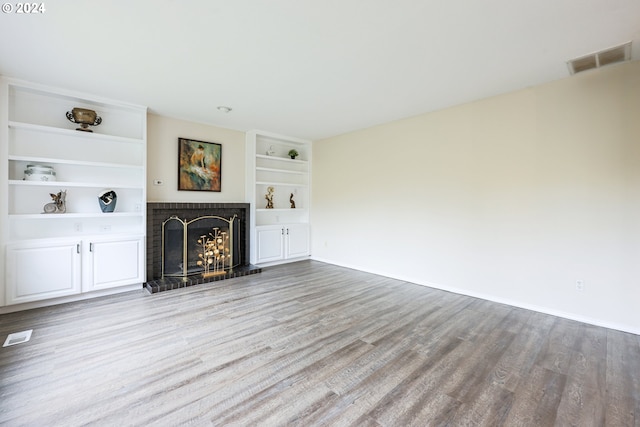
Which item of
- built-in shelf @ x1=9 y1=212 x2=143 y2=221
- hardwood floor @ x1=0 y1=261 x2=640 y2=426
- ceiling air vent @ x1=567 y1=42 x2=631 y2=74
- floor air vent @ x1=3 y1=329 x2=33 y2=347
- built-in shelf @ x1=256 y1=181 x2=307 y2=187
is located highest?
ceiling air vent @ x1=567 y1=42 x2=631 y2=74

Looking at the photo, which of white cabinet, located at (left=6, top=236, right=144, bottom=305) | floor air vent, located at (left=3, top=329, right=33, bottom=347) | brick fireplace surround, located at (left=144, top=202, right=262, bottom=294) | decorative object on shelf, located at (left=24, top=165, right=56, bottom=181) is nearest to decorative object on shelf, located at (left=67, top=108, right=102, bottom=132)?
decorative object on shelf, located at (left=24, top=165, right=56, bottom=181)

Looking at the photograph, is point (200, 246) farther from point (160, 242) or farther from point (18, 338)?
point (18, 338)

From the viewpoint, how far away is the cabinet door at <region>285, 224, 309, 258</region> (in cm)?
584

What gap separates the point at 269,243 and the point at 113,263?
2.51m

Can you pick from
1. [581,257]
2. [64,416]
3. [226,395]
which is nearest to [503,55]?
[581,257]

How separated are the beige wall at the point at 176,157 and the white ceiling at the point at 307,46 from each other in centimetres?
72

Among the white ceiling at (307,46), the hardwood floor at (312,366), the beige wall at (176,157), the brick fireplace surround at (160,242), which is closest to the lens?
the hardwood floor at (312,366)

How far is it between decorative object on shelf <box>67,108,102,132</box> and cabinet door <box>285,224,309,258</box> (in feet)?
11.5

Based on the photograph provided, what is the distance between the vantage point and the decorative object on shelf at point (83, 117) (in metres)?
3.56

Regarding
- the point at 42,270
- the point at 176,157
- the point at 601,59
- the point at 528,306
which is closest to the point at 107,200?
the point at 42,270

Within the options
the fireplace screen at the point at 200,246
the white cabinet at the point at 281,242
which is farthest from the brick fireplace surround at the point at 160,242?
the white cabinet at the point at 281,242

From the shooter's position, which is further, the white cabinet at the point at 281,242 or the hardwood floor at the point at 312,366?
the white cabinet at the point at 281,242

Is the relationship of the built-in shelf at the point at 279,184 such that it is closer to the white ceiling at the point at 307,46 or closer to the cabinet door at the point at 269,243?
the cabinet door at the point at 269,243

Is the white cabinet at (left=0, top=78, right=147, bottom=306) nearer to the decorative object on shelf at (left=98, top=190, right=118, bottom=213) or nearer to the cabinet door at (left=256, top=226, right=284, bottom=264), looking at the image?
the decorative object on shelf at (left=98, top=190, right=118, bottom=213)
